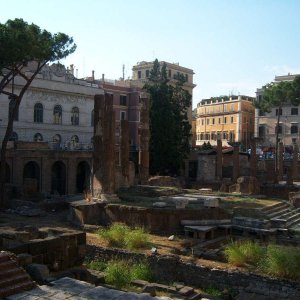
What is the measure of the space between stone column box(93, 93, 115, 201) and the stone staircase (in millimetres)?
13904

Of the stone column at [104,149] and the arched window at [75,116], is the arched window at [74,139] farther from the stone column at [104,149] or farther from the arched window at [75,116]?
the stone column at [104,149]

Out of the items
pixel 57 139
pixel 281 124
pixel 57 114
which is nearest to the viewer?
pixel 57 114

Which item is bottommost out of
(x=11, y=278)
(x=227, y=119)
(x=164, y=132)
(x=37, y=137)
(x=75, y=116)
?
(x=11, y=278)

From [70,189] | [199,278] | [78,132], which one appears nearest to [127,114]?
[78,132]

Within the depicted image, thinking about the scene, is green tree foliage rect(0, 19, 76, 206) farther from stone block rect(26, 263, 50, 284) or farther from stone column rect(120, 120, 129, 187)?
stone block rect(26, 263, 50, 284)

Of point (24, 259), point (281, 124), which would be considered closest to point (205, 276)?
point (24, 259)

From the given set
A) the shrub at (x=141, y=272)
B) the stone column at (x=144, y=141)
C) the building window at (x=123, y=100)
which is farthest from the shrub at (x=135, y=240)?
the building window at (x=123, y=100)

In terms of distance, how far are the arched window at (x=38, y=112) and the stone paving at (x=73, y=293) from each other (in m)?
32.5

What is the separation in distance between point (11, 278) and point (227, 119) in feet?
Answer: 220

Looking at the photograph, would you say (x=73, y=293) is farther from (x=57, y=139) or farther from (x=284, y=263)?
(x=57, y=139)

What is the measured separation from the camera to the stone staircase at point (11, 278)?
9.36 meters

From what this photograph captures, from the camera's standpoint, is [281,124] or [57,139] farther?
[281,124]

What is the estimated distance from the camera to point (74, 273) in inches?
475

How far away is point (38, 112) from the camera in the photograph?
41.0 meters
